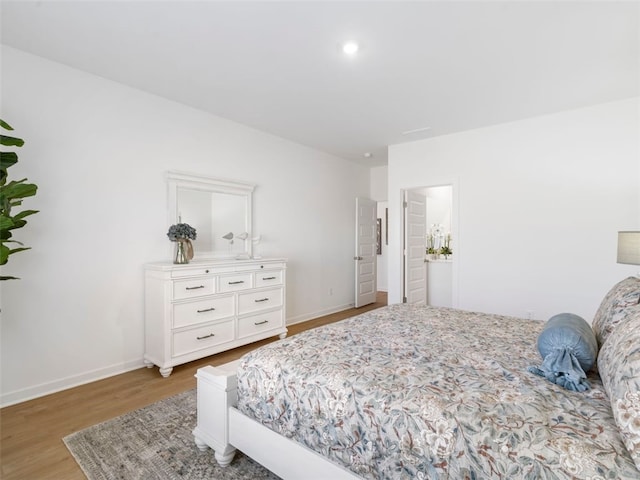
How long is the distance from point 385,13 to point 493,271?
10.7ft

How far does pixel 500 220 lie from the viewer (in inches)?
159

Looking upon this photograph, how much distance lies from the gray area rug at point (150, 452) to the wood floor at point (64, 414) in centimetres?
9

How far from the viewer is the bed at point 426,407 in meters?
0.99

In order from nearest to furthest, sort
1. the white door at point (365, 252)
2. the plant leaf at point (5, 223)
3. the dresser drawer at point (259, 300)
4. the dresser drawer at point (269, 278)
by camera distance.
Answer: the plant leaf at point (5, 223), the dresser drawer at point (259, 300), the dresser drawer at point (269, 278), the white door at point (365, 252)

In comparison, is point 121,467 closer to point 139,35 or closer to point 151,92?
point 139,35

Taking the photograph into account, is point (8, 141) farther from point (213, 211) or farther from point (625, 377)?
point (625, 377)

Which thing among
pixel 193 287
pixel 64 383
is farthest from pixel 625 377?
pixel 64 383

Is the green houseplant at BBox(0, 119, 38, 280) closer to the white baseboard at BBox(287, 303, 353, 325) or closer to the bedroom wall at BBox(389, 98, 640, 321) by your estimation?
the white baseboard at BBox(287, 303, 353, 325)

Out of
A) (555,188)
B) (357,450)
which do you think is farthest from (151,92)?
(555,188)

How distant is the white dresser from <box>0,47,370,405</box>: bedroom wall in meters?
0.30

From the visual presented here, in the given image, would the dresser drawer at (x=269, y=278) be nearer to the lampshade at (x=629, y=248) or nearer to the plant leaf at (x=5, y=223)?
the plant leaf at (x=5, y=223)

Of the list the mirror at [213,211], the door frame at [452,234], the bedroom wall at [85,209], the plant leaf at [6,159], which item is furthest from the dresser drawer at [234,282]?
the door frame at [452,234]

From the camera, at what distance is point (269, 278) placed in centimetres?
390

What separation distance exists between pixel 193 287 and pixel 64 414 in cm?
128
